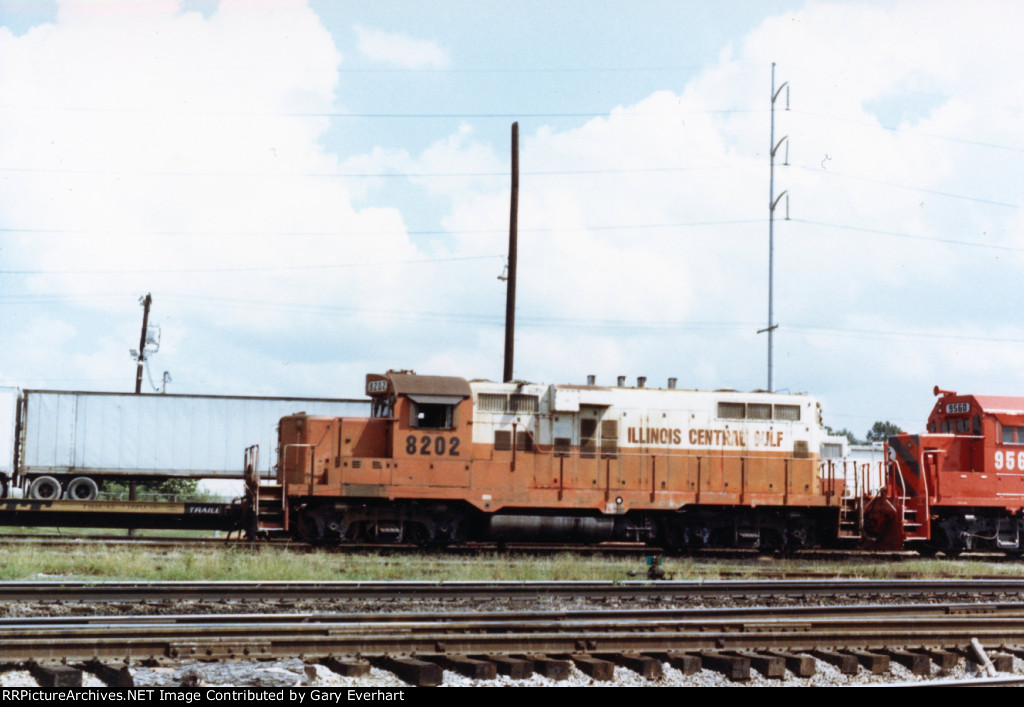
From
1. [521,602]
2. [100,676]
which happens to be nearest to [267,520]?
[521,602]

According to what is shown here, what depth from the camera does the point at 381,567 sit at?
1566 cm

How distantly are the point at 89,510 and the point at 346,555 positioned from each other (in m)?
6.62

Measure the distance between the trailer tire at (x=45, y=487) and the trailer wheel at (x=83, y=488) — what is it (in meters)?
0.37

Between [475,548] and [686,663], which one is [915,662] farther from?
[475,548]

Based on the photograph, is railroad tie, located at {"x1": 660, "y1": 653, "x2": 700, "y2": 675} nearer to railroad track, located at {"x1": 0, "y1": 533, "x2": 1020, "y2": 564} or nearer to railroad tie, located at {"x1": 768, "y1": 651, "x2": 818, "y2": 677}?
railroad tie, located at {"x1": 768, "y1": 651, "x2": 818, "y2": 677}

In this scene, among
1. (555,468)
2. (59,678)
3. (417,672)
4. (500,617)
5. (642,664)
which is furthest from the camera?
(555,468)

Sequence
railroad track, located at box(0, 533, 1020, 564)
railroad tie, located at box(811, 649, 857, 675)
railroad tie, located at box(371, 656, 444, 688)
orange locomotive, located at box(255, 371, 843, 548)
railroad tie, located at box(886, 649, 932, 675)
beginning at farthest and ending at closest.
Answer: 1. orange locomotive, located at box(255, 371, 843, 548)
2. railroad track, located at box(0, 533, 1020, 564)
3. railroad tie, located at box(886, 649, 932, 675)
4. railroad tie, located at box(811, 649, 857, 675)
5. railroad tie, located at box(371, 656, 444, 688)

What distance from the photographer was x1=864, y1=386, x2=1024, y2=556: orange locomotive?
2022cm

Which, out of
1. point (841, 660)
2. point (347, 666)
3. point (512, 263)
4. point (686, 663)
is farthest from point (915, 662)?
point (512, 263)

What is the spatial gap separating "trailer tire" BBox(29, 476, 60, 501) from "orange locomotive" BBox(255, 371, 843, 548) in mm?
12018

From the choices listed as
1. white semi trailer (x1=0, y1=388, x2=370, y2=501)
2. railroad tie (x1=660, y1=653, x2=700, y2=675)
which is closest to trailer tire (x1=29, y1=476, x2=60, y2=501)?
white semi trailer (x1=0, y1=388, x2=370, y2=501)

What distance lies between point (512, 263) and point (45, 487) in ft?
47.0

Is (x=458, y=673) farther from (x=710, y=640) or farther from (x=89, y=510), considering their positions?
(x=89, y=510)
